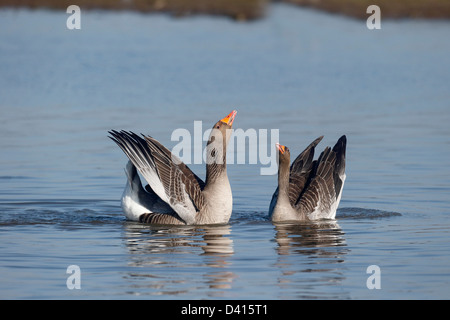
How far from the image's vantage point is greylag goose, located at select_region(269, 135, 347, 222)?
13.0m

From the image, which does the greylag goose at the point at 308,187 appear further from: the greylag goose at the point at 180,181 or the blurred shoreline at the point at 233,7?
the blurred shoreline at the point at 233,7

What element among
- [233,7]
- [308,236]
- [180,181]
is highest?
[233,7]

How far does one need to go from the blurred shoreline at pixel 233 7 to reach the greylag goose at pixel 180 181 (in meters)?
30.8

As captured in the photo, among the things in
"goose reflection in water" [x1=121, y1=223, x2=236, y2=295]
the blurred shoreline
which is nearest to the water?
"goose reflection in water" [x1=121, y1=223, x2=236, y2=295]

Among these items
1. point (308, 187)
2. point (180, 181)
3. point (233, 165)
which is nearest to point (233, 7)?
point (233, 165)

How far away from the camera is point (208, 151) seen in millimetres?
12883

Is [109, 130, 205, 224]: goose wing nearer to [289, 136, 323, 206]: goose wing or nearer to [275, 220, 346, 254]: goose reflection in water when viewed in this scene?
[275, 220, 346, 254]: goose reflection in water

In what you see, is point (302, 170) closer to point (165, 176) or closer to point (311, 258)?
point (165, 176)

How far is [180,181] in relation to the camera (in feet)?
41.3

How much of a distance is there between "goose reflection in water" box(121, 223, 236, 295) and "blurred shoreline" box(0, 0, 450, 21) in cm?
3141

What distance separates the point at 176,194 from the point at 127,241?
112 cm

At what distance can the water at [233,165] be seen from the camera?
10.1 metres

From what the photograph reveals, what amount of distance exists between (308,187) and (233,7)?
33535 mm

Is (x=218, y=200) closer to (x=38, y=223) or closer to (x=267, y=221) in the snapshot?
(x=267, y=221)
